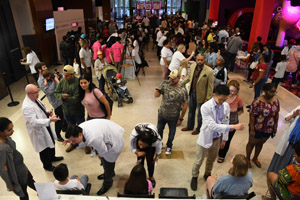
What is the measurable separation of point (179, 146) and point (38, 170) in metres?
2.47

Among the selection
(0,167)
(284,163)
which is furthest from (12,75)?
(284,163)

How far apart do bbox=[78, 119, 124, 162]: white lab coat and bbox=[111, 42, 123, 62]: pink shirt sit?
4.47m

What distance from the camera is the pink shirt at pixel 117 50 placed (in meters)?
6.74

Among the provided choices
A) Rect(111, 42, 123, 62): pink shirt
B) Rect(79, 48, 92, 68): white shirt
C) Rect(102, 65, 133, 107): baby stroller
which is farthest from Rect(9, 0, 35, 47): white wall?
Rect(102, 65, 133, 107): baby stroller

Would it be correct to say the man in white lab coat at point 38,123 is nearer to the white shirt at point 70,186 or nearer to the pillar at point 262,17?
the white shirt at point 70,186

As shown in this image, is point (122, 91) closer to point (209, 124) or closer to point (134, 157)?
point (134, 157)

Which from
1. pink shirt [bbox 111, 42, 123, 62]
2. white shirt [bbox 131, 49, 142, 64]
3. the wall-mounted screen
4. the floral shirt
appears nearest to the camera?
the floral shirt

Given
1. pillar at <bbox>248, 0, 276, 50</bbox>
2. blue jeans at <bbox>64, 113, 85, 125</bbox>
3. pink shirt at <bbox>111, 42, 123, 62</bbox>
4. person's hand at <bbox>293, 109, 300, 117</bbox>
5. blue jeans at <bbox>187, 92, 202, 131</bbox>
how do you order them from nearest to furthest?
1. person's hand at <bbox>293, 109, 300, 117</bbox>
2. blue jeans at <bbox>64, 113, 85, 125</bbox>
3. blue jeans at <bbox>187, 92, 202, 131</bbox>
4. pink shirt at <bbox>111, 42, 123, 62</bbox>
5. pillar at <bbox>248, 0, 276, 50</bbox>

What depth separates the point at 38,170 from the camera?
358 cm

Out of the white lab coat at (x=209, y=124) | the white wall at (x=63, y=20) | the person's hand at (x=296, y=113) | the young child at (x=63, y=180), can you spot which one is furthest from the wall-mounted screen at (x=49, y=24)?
the person's hand at (x=296, y=113)

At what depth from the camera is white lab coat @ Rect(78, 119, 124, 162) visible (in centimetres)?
247

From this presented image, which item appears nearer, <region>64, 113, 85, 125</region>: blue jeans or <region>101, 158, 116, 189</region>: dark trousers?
<region>101, 158, 116, 189</region>: dark trousers

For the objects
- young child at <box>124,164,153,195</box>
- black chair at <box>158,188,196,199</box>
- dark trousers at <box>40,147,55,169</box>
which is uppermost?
young child at <box>124,164,153,195</box>

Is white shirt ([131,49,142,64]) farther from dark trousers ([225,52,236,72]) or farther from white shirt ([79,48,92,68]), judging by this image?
dark trousers ([225,52,236,72])
